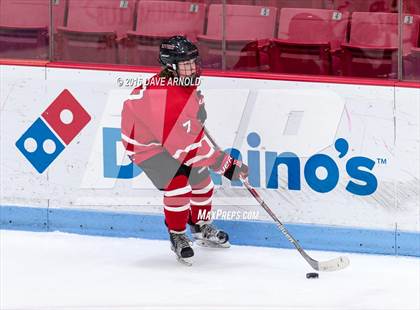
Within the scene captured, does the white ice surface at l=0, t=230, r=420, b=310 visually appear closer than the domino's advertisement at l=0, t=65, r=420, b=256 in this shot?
Yes

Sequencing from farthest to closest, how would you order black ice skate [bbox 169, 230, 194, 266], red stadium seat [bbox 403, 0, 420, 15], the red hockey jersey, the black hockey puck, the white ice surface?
red stadium seat [bbox 403, 0, 420, 15], black ice skate [bbox 169, 230, 194, 266], the red hockey jersey, the black hockey puck, the white ice surface

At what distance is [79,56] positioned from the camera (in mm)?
5863

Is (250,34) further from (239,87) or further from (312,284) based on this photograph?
(312,284)

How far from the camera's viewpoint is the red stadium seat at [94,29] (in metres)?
5.87

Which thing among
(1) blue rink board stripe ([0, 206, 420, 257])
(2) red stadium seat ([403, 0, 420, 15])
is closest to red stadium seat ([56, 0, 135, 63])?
(1) blue rink board stripe ([0, 206, 420, 257])

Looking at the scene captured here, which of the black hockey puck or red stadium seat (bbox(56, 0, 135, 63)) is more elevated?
red stadium seat (bbox(56, 0, 135, 63))

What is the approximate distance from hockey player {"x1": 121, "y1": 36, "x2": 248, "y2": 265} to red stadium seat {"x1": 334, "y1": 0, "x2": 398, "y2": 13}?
29.6 inches

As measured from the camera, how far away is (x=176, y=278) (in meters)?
5.12

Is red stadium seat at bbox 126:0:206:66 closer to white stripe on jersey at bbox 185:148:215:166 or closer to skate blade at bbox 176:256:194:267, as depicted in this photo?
white stripe on jersey at bbox 185:148:215:166

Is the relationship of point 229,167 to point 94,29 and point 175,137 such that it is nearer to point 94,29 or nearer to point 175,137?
point 175,137

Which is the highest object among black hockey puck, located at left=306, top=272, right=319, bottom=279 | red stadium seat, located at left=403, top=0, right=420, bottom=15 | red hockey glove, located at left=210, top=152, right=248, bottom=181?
red stadium seat, located at left=403, top=0, right=420, bottom=15

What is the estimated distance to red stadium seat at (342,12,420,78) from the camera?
17.9 ft

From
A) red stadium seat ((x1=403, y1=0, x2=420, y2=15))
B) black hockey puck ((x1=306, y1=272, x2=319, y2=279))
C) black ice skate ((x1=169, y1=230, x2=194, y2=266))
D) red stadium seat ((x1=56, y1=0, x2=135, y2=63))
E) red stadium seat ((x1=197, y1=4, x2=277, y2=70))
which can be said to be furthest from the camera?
red stadium seat ((x1=56, y1=0, x2=135, y2=63))

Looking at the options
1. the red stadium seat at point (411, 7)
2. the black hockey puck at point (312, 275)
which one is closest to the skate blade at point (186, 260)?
the black hockey puck at point (312, 275)
